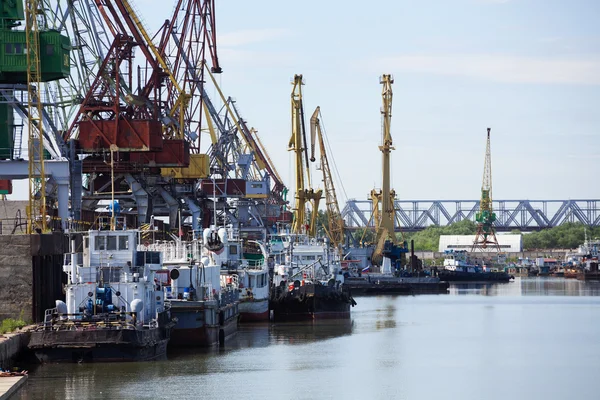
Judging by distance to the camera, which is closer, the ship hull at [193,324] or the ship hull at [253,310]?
the ship hull at [193,324]

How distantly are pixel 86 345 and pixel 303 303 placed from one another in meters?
37.5

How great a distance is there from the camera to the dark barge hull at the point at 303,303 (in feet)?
282

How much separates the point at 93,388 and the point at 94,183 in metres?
49.1

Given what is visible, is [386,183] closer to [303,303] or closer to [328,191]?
[328,191]

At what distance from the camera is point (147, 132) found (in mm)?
82062

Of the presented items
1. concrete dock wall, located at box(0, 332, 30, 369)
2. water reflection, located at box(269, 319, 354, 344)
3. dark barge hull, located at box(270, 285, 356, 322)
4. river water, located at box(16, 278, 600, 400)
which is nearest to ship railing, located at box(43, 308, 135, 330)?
concrete dock wall, located at box(0, 332, 30, 369)

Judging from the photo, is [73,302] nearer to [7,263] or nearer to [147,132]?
[7,263]

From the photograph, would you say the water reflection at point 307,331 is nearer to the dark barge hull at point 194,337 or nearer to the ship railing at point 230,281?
the ship railing at point 230,281

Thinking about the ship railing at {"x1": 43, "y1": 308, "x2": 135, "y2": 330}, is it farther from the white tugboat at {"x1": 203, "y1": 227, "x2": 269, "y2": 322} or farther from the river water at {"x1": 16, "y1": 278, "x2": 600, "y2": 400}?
the white tugboat at {"x1": 203, "y1": 227, "x2": 269, "y2": 322}

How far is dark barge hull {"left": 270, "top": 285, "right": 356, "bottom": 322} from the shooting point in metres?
85.8

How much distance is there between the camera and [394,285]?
153 meters

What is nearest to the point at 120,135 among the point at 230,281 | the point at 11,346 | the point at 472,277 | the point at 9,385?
the point at 230,281

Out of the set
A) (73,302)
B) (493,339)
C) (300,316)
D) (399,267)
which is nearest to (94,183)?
(300,316)

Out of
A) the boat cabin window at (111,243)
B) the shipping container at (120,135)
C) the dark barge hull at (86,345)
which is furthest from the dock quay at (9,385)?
the shipping container at (120,135)
